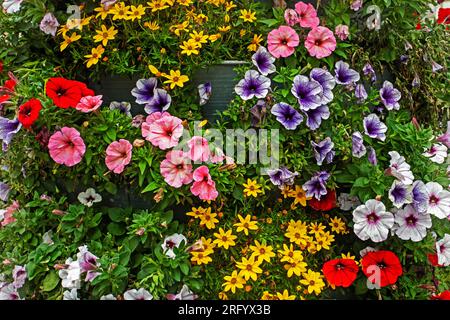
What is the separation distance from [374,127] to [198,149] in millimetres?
720

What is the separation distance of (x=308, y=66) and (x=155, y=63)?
0.61 metres

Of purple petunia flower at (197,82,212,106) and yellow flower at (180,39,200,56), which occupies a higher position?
yellow flower at (180,39,200,56)

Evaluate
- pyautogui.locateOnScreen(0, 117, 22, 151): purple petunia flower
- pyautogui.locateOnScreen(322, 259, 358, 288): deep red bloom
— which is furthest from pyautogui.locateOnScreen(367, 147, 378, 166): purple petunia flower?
pyautogui.locateOnScreen(0, 117, 22, 151): purple petunia flower

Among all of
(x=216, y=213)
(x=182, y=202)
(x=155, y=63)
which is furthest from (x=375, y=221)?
(x=155, y=63)

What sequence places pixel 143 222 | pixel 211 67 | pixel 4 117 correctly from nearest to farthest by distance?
pixel 143 222
pixel 4 117
pixel 211 67

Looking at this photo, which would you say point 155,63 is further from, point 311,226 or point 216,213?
point 311,226

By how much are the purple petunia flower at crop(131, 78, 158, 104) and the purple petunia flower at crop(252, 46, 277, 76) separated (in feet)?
1.33

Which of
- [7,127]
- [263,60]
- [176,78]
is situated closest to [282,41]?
[263,60]

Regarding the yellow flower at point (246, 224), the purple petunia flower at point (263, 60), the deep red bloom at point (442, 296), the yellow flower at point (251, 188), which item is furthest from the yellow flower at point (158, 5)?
the deep red bloom at point (442, 296)

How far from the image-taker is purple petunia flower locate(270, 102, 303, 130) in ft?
6.08

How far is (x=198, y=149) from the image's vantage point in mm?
1756

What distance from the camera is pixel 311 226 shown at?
6.42 ft

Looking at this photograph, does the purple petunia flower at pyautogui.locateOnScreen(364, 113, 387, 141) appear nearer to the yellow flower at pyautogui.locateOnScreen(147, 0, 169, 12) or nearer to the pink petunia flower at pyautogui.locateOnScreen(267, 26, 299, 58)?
the pink petunia flower at pyautogui.locateOnScreen(267, 26, 299, 58)

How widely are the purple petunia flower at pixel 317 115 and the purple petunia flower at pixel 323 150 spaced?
67 mm
